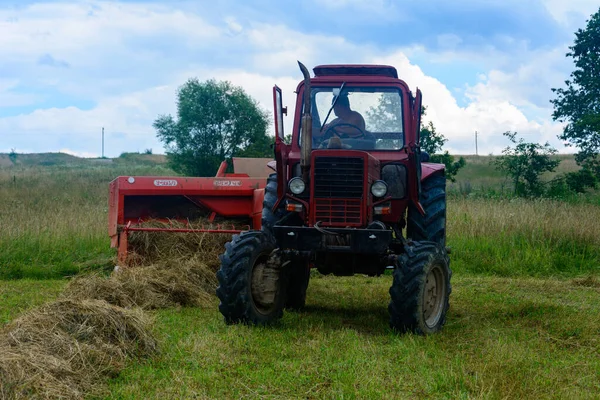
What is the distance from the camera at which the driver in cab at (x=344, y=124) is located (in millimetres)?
7853

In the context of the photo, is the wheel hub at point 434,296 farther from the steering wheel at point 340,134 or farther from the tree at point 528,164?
the tree at point 528,164

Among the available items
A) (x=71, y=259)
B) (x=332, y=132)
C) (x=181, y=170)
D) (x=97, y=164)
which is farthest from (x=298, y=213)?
(x=97, y=164)

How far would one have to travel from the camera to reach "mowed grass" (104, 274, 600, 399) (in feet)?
15.2

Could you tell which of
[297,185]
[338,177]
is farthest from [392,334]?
[297,185]

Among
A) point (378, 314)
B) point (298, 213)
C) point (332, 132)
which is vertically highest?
point (332, 132)

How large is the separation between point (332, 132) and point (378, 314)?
2050 millimetres

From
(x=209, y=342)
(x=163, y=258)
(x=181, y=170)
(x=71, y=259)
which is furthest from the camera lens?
(x=181, y=170)

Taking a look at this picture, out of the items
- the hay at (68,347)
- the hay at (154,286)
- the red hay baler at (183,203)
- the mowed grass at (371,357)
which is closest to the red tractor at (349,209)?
the mowed grass at (371,357)

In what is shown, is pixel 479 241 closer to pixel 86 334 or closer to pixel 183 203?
pixel 183 203

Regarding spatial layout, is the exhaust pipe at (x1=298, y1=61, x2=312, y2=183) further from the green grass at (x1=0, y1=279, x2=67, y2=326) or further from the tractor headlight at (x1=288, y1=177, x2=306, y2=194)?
the green grass at (x1=0, y1=279, x2=67, y2=326)

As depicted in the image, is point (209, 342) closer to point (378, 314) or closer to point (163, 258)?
point (378, 314)

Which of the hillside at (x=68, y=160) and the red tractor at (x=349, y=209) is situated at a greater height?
the hillside at (x=68, y=160)

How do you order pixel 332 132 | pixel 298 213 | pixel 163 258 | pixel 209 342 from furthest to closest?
pixel 163 258 < pixel 332 132 < pixel 298 213 < pixel 209 342

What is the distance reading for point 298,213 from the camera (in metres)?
7.31
